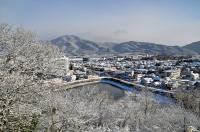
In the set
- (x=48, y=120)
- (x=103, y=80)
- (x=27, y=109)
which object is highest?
(x=27, y=109)

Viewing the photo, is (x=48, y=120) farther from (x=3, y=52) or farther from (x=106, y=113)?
(x=106, y=113)

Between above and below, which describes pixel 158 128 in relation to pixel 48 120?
below

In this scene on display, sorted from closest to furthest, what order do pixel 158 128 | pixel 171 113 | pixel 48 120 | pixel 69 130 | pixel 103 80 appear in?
pixel 48 120 → pixel 69 130 → pixel 158 128 → pixel 171 113 → pixel 103 80

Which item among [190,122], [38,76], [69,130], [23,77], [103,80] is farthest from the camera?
[103,80]

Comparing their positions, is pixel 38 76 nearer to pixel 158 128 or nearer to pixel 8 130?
pixel 8 130

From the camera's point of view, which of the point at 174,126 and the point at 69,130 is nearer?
the point at 69,130

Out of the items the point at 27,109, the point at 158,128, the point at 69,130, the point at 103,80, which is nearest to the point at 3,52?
the point at 27,109

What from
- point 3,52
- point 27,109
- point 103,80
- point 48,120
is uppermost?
point 3,52

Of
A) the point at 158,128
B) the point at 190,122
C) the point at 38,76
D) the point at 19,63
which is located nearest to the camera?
the point at 19,63

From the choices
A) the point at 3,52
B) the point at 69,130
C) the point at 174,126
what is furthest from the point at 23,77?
the point at 174,126
